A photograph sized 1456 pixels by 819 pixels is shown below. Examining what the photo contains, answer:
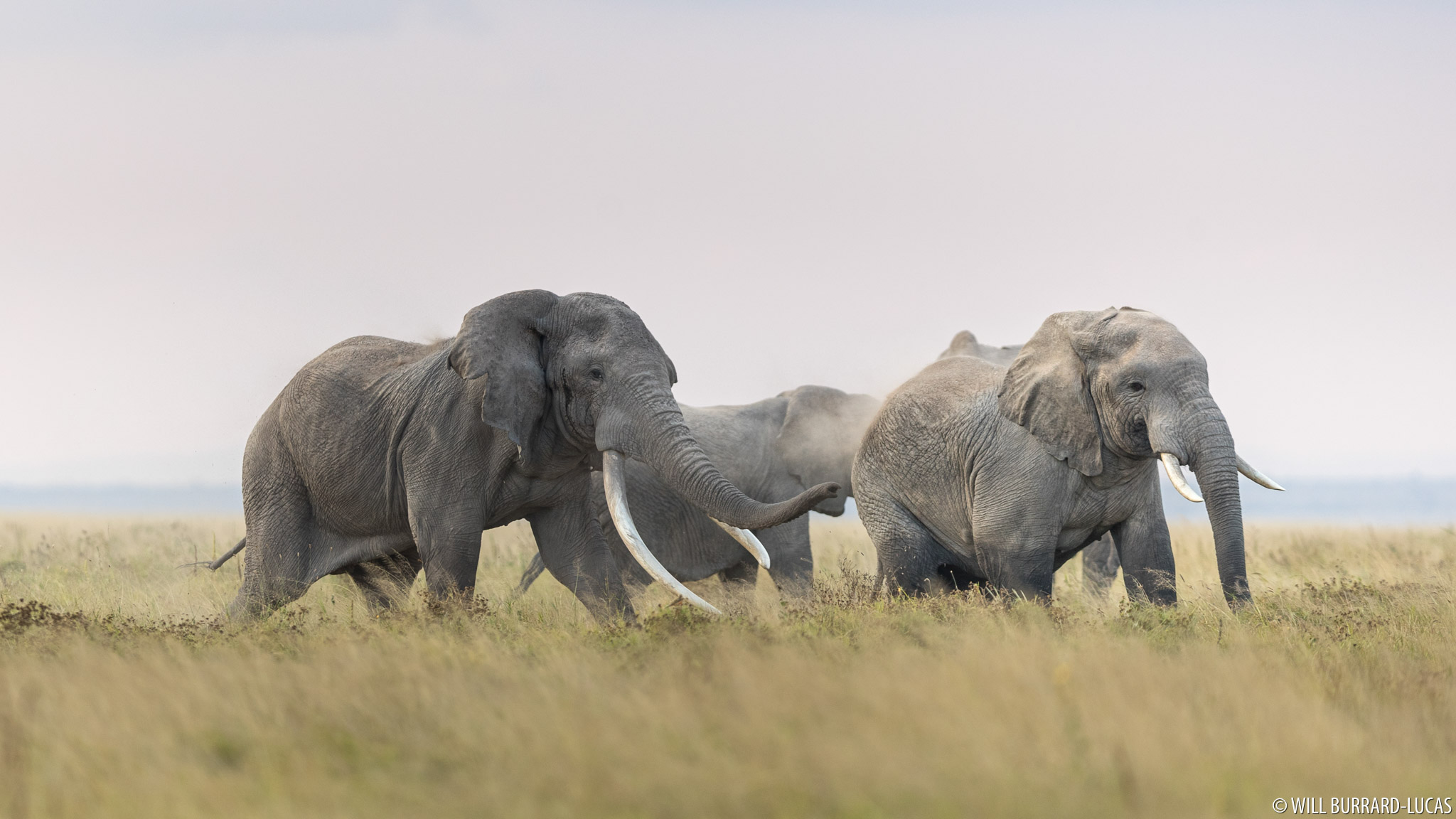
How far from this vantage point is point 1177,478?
864cm

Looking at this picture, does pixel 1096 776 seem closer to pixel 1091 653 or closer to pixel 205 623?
pixel 1091 653

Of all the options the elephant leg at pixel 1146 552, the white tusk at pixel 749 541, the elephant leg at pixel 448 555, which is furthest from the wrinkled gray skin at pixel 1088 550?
the elephant leg at pixel 448 555

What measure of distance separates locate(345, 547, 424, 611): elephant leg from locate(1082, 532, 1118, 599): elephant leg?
6.34 metres

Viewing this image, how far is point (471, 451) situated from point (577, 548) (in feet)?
3.38

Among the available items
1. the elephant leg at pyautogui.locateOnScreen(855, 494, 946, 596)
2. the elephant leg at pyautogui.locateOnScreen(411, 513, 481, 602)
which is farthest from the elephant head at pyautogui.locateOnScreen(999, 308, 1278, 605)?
the elephant leg at pyautogui.locateOnScreen(411, 513, 481, 602)

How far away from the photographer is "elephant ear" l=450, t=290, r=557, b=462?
855 cm

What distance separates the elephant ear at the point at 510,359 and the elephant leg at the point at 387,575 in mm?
1870

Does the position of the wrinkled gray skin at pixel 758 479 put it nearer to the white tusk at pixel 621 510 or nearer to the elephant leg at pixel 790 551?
the elephant leg at pixel 790 551

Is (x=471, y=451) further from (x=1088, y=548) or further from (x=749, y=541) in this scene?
(x=1088, y=548)

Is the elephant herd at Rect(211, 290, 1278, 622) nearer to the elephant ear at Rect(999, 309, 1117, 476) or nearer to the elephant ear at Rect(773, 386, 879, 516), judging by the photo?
the elephant ear at Rect(999, 309, 1117, 476)

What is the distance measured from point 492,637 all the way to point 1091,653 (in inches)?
123

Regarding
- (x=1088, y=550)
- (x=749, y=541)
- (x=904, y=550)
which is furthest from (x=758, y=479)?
(x=749, y=541)

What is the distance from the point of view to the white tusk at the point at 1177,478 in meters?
8.65

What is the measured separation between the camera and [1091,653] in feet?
21.9
